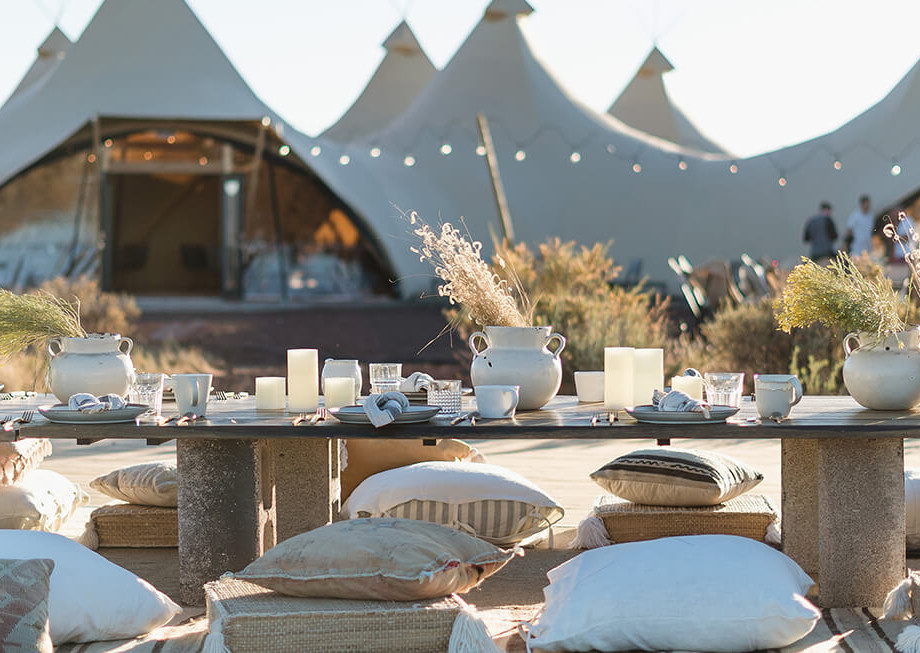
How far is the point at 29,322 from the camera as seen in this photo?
11.5ft

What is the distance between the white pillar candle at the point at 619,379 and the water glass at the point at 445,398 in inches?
16.5

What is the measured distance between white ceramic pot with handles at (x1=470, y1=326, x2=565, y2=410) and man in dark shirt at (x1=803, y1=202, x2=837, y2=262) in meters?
8.89

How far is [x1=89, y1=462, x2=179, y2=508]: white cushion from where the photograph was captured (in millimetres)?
3984

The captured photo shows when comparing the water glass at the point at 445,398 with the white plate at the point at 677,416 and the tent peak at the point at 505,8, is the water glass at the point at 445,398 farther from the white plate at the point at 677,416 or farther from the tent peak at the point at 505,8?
the tent peak at the point at 505,8

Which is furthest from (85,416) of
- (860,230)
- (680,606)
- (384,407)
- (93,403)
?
(860,230)

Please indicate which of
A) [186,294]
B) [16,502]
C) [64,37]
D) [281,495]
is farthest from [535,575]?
[64,37]

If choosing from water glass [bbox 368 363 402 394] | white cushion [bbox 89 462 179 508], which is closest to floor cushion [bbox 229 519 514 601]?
water glass [bbox 368 363 402 394]

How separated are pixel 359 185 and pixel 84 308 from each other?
19.6 feet

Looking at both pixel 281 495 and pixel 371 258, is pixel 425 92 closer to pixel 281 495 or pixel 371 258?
pixel 371 258

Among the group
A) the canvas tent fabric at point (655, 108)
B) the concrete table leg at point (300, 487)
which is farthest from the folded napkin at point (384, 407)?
the canvas tent fabric at point (655, 108)

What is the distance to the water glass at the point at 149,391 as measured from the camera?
133 inches

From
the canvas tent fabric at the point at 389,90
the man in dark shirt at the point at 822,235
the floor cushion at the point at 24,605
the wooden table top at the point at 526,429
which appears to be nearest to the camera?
the floor cushion at the point at 24,605

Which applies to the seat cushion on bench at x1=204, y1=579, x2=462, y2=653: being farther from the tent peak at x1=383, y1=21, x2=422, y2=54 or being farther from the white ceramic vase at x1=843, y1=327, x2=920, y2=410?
the tent peak at x1=383, y1=21, x2=422, y2=54

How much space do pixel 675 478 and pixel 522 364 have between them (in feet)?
2.35
